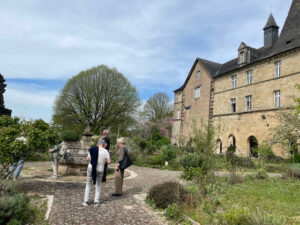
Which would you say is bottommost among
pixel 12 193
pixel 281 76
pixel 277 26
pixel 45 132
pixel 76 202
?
pixel 76 202

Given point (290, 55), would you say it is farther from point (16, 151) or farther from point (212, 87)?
point (16, 151)

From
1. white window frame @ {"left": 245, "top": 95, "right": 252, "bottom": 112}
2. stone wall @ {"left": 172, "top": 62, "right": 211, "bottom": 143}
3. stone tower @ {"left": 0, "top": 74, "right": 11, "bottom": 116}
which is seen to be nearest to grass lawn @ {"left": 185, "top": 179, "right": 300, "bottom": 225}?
stone tower @ {"left": 0, "top": 74, "right": 11, "bottom": 116}

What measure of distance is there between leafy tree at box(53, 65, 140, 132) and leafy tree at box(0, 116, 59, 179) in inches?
987

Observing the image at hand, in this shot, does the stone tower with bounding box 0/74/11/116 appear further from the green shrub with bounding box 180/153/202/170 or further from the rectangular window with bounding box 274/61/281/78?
the rectangular window with bounding box 274/61/281/78

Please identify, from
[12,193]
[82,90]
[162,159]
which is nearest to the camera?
[12,193]

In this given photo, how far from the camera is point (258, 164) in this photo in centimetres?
1199

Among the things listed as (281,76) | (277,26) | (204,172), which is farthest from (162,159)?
(277,26)

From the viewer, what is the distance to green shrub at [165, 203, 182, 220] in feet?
16.0

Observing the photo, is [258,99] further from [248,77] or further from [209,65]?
[209,65]

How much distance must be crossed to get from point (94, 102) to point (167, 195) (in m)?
26.6

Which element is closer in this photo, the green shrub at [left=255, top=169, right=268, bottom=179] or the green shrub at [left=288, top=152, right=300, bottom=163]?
the green shrub at [left=255, top=169, right=268, bottom=179]

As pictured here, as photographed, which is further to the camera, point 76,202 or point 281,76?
point 281,76

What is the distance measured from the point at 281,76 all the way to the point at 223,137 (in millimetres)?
8713

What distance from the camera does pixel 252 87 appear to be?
2225 centimetres
